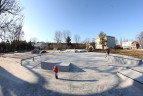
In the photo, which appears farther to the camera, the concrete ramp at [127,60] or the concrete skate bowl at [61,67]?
the concrete ramp at [127,60]

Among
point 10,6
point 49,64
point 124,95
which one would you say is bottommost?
point 124,95

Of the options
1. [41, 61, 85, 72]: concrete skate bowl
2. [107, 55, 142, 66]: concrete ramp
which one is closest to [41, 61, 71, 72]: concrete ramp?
[41, 61, 85, 72]: concrete skate bowl

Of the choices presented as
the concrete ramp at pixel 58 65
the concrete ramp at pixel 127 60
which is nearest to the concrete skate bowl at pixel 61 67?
the concrete ramp at pixel 58 65

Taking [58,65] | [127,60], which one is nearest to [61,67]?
[58,65]

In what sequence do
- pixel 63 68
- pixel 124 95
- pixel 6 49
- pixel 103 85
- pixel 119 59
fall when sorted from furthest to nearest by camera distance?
pixel 6 49, pixel 119 59, pixel 63 68, pixel 103 85, pixel 124 95

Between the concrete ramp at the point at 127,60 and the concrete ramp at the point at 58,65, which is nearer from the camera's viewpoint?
the concrete ramp at the point at 58,65

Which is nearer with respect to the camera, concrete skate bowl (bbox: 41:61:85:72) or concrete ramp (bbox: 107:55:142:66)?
concrete skate bowl (bbox: 41:61:85:72)

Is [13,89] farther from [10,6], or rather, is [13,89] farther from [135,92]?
[10,6]

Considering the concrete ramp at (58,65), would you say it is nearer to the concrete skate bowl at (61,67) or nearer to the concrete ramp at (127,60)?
the concrete skate bowl at (61,67)

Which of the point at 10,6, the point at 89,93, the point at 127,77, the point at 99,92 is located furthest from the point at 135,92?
the point at 10,6

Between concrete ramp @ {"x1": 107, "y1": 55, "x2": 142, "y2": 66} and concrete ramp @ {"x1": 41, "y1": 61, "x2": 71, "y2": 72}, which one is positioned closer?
concrete ramp @ {"x1": 41, "y1": 61, "x2": 71, "y2": 72}

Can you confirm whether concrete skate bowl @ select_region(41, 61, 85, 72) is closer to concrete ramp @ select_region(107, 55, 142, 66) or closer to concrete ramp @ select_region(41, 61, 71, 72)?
concrete ramp @ select_region(41, 61, 71, 72)

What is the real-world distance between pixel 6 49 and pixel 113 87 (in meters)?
49.3

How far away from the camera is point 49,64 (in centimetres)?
649
